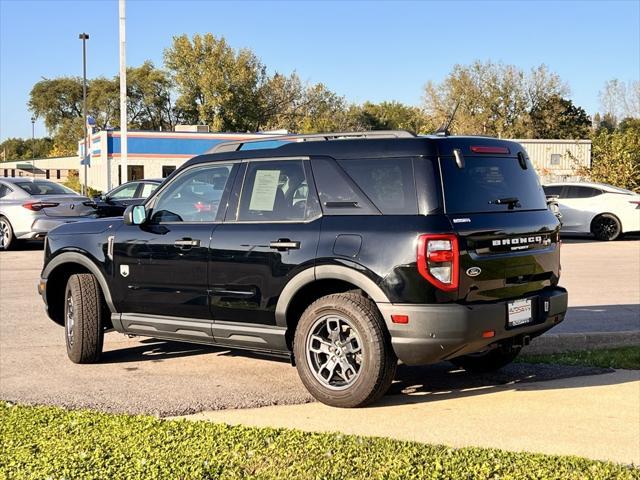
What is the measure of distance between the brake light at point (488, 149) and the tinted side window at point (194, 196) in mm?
1975

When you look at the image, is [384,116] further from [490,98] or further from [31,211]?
[31,211]

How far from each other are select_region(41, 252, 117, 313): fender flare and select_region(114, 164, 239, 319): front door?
13cm

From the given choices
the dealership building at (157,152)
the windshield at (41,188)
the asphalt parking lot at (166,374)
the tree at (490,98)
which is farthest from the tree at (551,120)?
the asphalt parking lot at (166,374)

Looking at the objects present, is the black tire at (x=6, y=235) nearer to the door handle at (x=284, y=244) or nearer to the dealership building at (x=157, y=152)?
the door handle at (x=284, y=244)

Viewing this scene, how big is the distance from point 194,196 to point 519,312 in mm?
2818

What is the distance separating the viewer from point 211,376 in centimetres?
659

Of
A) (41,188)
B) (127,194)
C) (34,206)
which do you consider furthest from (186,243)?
(127,194)

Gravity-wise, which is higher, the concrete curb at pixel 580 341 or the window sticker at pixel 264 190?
the window sticker at pixel 264 190

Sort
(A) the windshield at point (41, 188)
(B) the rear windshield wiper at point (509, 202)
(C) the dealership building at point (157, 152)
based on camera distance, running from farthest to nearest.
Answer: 1. (C) the dealership building at point (157, 152)
2. (A) the windshield at point (41, 188)
3. (B) the rear windshield wiper at point (509, 202)

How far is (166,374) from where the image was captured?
21.9 ft

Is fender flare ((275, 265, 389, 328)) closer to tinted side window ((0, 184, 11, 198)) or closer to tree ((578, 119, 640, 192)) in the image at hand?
tinted side window ((0, 184, 11, 198))

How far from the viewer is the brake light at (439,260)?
513 centimetres

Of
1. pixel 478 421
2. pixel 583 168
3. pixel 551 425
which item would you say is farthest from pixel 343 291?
pixel 583 168

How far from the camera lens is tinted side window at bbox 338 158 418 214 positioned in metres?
5.39
